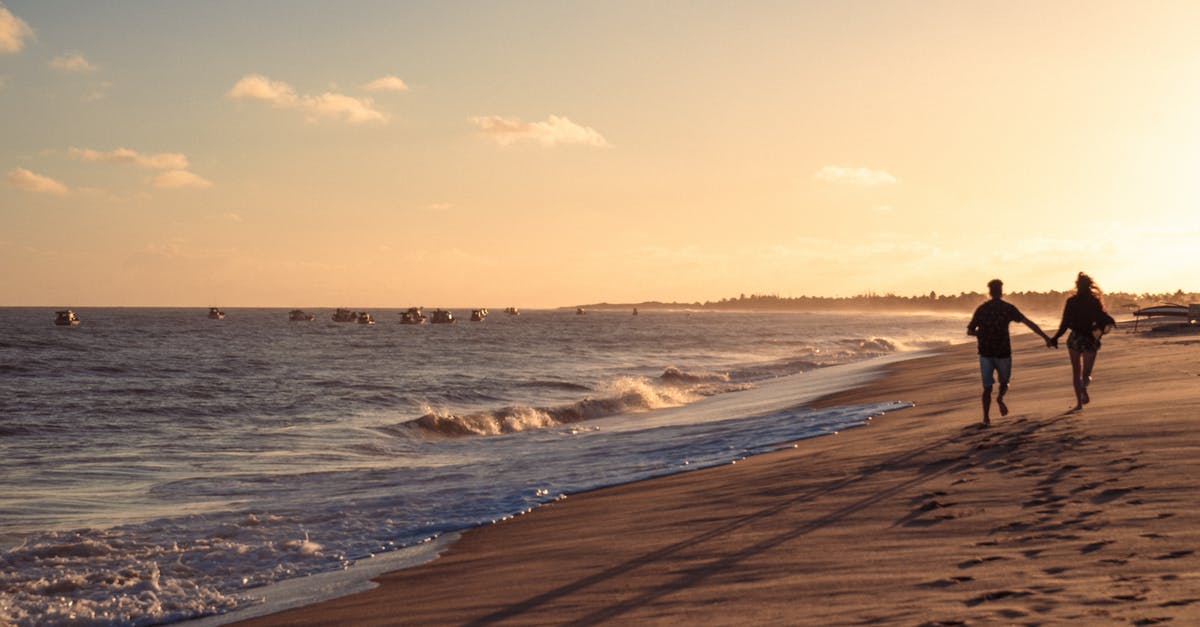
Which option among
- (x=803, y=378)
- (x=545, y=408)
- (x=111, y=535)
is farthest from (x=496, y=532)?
(x=803, y=378)

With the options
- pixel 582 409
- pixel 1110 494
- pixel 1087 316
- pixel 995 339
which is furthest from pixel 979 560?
pixel 582 409

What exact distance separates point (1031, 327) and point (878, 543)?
26.7 feet

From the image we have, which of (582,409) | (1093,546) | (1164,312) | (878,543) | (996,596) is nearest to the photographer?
(996,596)

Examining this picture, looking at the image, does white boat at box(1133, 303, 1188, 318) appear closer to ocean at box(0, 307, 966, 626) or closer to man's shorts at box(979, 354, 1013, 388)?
ocean at box(0, 307, 966, 626)

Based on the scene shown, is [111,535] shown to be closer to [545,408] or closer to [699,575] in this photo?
[699,575]

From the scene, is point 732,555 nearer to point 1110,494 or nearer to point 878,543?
point 878,543

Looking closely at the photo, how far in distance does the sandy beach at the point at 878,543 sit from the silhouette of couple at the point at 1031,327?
37.5 inches

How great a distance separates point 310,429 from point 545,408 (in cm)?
770

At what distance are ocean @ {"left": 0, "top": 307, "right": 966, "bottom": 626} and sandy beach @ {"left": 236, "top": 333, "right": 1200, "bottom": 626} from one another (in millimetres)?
1660

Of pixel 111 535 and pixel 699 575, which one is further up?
pixel 699 575

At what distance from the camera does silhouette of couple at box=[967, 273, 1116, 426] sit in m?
14.3

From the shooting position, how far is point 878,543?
301 inches

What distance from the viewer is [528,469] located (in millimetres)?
16891

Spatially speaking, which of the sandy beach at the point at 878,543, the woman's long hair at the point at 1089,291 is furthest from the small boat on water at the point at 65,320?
the woman's long hair at the point at 1089,291
